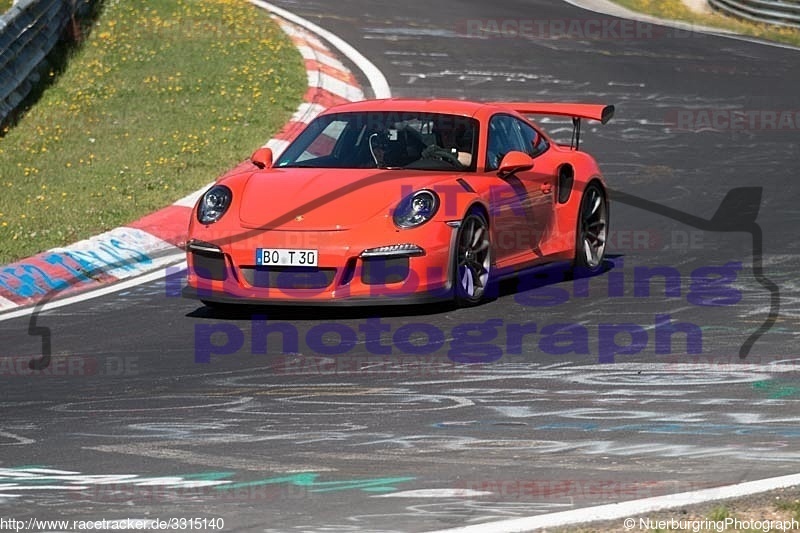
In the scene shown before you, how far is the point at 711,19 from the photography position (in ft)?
82.8

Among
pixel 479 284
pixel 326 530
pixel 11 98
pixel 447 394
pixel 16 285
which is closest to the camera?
pixel 326 530

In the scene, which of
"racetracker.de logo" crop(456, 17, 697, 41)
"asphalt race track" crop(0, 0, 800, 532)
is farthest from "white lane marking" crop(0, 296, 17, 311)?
"racetracker.de logo" crop(456, 17, 697, 41)

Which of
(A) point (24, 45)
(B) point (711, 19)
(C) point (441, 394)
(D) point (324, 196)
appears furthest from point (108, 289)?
(B) point (711, 19)

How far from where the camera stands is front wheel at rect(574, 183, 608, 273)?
10.8 metres

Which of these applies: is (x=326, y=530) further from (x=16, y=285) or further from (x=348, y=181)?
(x=16, y=285)

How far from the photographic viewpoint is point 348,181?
9.69 meters

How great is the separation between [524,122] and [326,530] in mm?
6381

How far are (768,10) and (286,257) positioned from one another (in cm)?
1677

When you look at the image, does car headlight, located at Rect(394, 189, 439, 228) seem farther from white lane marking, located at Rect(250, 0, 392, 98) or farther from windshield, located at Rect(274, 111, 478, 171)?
white lane marking, located at Rect(250, 0, 392, 98)

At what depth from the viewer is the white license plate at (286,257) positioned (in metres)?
9.09

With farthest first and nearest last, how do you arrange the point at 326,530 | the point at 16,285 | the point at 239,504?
the point at 16,285, the point at 239,504, the point at 326,530

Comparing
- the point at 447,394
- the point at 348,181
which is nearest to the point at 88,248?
the point at 348,181

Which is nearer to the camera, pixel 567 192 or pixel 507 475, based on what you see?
pixel 507 475

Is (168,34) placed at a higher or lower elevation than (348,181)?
higher
